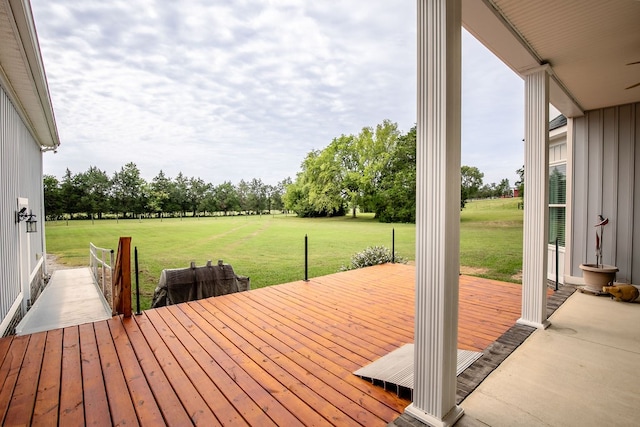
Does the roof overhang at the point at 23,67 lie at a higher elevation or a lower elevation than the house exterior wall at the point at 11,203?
higher

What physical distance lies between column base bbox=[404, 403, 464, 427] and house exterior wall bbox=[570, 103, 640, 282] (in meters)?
5.01

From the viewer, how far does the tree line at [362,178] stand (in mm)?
23094

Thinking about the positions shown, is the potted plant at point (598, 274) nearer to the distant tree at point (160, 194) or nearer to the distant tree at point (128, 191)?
the distant tree at point (128, 191)

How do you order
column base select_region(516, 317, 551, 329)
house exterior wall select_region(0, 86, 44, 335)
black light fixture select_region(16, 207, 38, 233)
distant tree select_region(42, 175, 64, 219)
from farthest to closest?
distant tree select_region(42, 175, 64, 219) < black light fixture select_region(16, 207, 38, 233) < house exterior wall select_region(0, 86, 44, 335) < column base select_region(516, 317, 551, 329)

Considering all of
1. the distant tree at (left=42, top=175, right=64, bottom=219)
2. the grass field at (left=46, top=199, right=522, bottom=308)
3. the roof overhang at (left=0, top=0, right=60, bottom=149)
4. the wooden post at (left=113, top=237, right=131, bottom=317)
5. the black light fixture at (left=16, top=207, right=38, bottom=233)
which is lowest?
the grass field at (left=46, top=199, right=522, bottom=308)

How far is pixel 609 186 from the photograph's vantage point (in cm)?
471

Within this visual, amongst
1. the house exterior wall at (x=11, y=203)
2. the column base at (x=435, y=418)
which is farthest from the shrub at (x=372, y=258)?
the house exterior wall at (x=11, y=203)

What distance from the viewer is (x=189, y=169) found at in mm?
25547

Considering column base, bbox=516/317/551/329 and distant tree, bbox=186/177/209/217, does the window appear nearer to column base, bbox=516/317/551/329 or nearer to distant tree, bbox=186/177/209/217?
column base, bbox=516/317/551/329

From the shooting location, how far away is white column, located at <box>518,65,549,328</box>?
2977mm

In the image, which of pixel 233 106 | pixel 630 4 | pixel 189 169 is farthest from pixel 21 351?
pixel 233 106

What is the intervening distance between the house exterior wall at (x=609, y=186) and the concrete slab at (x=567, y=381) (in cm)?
200

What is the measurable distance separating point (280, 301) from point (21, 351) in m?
2.67

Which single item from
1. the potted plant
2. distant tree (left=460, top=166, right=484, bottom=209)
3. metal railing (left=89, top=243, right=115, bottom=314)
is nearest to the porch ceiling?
the potted plant
